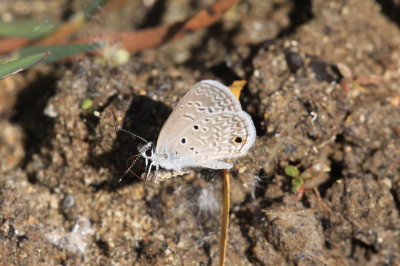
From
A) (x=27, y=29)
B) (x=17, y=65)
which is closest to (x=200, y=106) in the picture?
(x=17, y=65)

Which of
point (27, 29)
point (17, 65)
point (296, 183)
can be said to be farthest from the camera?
point (27, 29)

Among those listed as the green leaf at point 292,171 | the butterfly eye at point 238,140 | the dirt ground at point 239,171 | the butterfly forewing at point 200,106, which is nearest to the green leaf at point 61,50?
the dirt ground at point 239,171

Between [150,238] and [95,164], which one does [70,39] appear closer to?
[95,164]

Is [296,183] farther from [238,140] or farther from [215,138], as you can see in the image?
[215,138]

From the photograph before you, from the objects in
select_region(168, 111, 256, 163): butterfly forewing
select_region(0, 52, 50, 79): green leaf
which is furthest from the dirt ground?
select_region(0, 52, 50, 79): green leaf

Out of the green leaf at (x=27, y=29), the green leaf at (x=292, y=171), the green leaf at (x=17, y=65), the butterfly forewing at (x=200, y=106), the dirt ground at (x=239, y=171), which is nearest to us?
the green leaf at (x=17, y=65)

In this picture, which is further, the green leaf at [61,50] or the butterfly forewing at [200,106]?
the green leaf at [61,50]

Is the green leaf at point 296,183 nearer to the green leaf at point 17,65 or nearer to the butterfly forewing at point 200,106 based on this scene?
the butterfly forewing at point 200,106

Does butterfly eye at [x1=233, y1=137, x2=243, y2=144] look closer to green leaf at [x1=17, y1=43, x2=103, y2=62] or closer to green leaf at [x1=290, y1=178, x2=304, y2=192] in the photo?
green leaf at [x1=290, y1=178, x2=304, y2=192]
